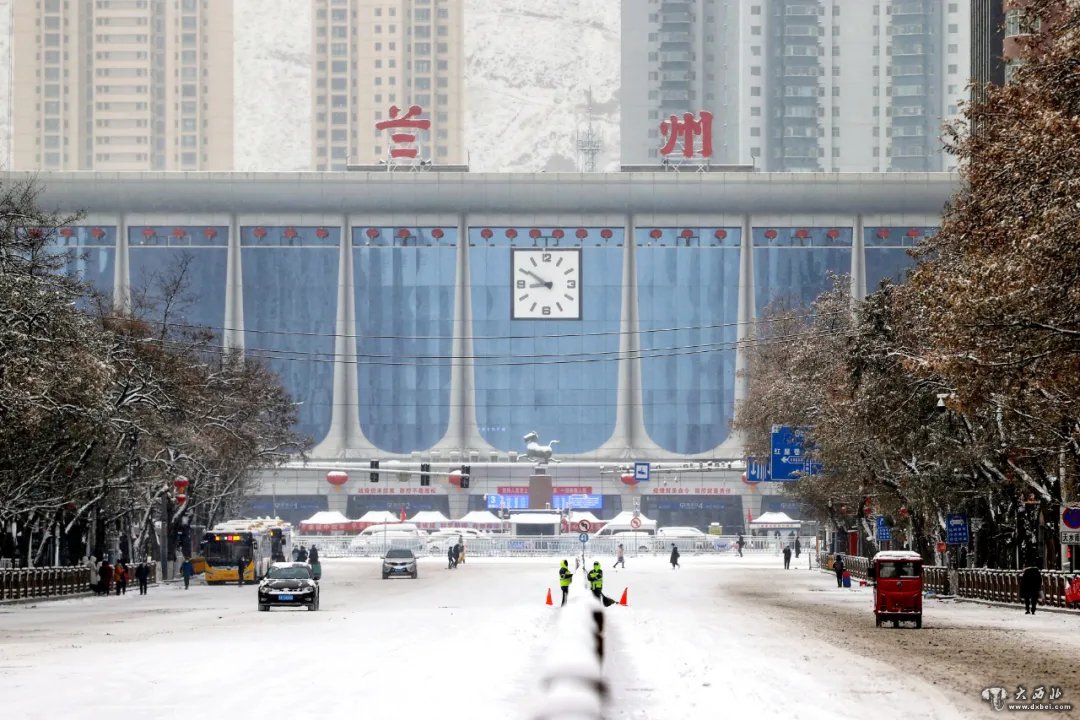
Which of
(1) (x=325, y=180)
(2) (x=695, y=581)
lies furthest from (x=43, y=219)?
(1) (x=325, y=180)

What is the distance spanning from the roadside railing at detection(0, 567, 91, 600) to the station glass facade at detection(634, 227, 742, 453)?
314ft

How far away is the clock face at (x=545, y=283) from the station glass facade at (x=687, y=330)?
5857 mm

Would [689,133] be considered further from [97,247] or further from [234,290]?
[97,247]

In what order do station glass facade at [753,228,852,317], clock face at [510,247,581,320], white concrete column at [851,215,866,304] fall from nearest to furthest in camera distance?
1. station glass facade at [753,228,852,317]
2. white concrete column at [851,215,866,304]
3. clock face at [510,247,581,320]

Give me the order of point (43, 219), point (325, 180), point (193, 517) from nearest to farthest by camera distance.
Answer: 1. point (43, 219)
2. point (193, 517)
3. point (325, 180)

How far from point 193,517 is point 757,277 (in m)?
72.3

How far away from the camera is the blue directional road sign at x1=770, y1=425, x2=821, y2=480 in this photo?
7375cm

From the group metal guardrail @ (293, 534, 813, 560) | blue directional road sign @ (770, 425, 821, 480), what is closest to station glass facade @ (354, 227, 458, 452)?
metal guardrail @ (293, 534, 813, 560)

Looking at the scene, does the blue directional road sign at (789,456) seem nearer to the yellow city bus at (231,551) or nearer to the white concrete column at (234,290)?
the yellow city bus at (231,551)

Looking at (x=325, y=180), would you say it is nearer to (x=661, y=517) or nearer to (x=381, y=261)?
(x=381, y=261)

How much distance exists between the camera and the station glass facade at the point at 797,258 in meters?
158

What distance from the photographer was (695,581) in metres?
80.1

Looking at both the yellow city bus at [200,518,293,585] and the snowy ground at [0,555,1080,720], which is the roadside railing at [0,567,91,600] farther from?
the yellow city bus at [200,518,293,585]

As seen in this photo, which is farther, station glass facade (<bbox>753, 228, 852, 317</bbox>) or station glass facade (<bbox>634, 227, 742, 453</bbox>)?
station glass facade (<bbox>634, 227, 742, 453</bbox>)
